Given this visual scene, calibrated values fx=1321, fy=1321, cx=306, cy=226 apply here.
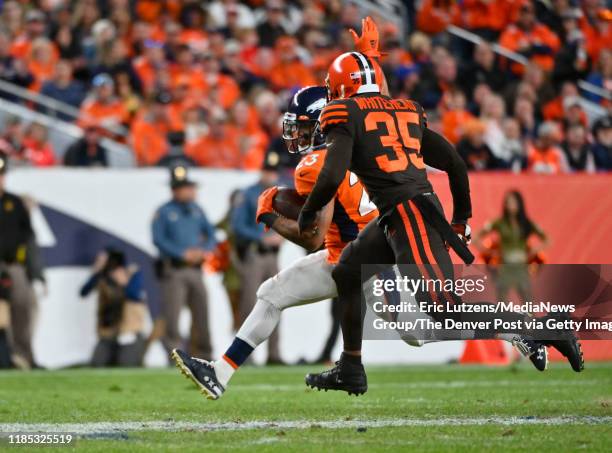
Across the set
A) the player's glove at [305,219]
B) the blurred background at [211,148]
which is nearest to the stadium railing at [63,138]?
the blurred background at [211,148]

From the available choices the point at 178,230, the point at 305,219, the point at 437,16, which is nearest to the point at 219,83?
the point at 178,230

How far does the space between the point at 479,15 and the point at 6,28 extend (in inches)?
228

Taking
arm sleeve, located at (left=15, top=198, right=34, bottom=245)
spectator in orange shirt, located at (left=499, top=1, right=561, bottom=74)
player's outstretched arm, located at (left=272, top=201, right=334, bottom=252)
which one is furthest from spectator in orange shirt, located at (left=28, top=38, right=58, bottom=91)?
player's outstretched arm, located at (left=272, top=201, right=334, bottom=252)

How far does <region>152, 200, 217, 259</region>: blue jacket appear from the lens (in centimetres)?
1245

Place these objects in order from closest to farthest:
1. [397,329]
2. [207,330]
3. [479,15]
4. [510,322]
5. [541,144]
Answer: [510,322] < [397,329] < [207,330] < [541,144] < [479,15]

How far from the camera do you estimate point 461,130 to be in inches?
565

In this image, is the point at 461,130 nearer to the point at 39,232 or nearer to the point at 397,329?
the point at 39,232

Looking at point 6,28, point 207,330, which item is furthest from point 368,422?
Answer: point 6,28

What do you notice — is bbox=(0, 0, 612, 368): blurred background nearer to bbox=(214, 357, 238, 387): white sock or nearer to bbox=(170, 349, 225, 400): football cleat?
bbox=(214, 357, 238, 387): white sock

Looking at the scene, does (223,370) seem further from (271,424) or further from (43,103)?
(43,103)

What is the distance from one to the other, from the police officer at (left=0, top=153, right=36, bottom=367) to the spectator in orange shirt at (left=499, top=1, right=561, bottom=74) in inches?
265

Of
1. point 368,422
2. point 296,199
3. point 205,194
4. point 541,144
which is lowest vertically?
point 368,422

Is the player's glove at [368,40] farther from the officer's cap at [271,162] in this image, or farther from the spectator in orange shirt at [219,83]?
the spectator in orange shirt at [219,83]

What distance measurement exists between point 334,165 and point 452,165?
2.60ft
